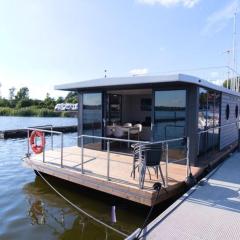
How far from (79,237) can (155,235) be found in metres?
1.60

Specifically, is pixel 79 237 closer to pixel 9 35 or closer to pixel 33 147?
pixel 33 147

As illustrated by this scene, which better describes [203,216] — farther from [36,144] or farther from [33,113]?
[33,113]

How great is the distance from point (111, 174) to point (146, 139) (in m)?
4.31

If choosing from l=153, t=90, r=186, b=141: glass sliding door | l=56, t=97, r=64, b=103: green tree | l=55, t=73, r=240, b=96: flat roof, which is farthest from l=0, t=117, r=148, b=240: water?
l=56, t=97, r=64, b=103: green tree

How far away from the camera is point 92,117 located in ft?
27.3

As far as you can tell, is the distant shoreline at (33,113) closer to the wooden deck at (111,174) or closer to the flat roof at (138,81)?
the flat roof at (138,81)

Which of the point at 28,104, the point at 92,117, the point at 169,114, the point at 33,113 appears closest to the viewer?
the point at 169,114

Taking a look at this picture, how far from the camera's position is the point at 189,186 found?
536 cm

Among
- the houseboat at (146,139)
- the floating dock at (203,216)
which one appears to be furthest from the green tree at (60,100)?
the floating dock at (203,216)

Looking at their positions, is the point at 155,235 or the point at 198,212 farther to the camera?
the point at 198,212

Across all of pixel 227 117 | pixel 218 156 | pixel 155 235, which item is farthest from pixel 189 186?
pixel 227 117

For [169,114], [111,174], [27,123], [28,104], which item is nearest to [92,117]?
[169,114]

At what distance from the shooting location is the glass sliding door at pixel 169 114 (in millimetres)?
6621

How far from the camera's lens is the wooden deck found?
474 cm
